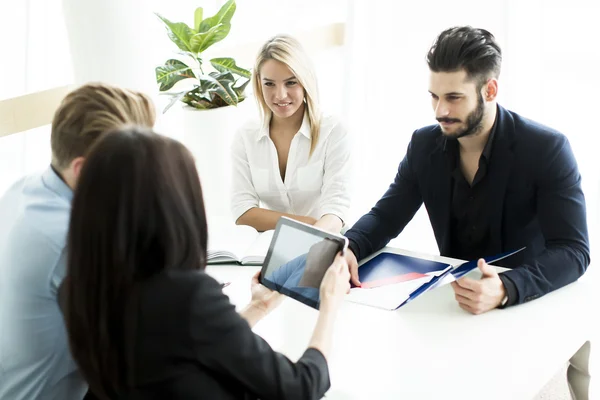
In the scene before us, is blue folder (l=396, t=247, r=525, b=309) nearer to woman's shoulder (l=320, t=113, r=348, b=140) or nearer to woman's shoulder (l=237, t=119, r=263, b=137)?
woman's shoulder (l=320, t=113, r=348, b=140)

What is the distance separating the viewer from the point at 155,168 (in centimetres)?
94

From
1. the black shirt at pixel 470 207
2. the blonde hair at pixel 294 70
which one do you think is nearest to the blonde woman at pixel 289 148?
the blonde hair at pixel 294 70

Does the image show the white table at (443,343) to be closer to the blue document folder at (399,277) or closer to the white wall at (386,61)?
the blue document folder at (399,277)

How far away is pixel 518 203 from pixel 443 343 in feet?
2.18

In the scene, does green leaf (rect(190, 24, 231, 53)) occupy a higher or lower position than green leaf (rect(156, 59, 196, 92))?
higher

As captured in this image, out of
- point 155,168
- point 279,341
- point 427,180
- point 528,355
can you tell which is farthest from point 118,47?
point 528,355

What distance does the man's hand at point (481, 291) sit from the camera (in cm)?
145

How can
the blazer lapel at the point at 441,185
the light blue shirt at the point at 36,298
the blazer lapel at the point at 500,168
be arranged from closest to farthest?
the light blue shirt at the point at 36,298
the blazer lapel at the point at 500,168
the blazer lapel at the point at 441,185

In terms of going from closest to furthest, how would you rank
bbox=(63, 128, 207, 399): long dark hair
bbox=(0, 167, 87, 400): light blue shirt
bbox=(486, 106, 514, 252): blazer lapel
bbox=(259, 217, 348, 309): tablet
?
bbox=(63, 128, 207, 399): long dark hair
bbox=(0, 167, 87, 400): light blue shirt
bbox=(259, 217, 348, 309): tablet
bbox=(486, 106, 514, 252): blazer lapel

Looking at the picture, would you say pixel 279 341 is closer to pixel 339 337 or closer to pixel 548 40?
pixel 339 337

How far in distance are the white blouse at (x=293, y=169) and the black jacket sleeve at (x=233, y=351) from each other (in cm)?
137

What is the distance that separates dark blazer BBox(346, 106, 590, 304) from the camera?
5.32 ft

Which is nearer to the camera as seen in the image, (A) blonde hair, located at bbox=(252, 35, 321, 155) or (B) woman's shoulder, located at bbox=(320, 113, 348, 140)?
(A) blonde hair, located at bbox=(252, 35, 321, 155)

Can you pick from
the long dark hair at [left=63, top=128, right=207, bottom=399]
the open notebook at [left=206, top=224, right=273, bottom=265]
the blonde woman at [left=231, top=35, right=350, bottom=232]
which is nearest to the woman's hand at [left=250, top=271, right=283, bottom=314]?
the open notebook at [left=206, top=224, right=273, bottom=265]
